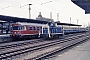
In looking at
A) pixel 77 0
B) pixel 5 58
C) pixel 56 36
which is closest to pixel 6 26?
pixel 56 36

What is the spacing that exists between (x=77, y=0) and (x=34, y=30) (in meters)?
13.6

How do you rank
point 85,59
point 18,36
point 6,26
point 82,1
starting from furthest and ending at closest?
point 6,26
point 18,36
point 82,1
point 85,59

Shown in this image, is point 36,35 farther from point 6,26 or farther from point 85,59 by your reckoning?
point 85,59

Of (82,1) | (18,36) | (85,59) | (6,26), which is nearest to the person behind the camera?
(85,59)

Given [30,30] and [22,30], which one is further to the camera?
[30,30]

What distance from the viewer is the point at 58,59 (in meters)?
12.5

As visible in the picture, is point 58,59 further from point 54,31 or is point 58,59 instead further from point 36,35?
point 36,35

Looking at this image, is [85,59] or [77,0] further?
[77,0]

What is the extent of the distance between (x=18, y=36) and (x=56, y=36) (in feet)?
22.0

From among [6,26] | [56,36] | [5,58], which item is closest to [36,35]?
[56,36]

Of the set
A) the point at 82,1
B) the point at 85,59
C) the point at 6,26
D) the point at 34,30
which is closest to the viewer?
the point at 85,59

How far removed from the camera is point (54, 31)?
32625 millimetres

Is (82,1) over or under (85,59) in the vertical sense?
over

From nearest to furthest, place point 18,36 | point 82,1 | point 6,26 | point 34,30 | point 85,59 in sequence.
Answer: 1. point 85,59
2. point 82,1
3. point 18,36
4. point 34,30
5. point 6,26
